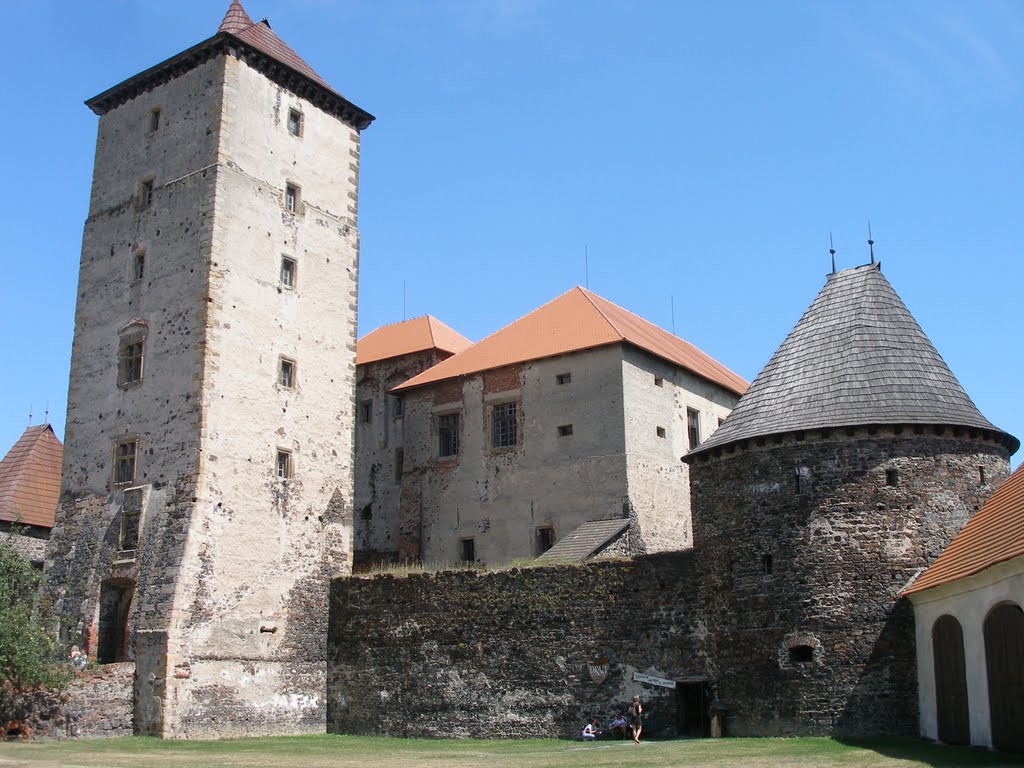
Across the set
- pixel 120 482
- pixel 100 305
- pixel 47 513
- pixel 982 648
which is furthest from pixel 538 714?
pixel 47 513

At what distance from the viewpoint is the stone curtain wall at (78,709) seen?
23875 mm

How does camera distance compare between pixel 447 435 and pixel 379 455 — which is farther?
pixel 379 455

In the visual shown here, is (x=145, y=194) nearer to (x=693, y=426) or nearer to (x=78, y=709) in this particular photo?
(x=78, y=709)

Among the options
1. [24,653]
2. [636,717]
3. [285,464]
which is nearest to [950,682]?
[636,717]

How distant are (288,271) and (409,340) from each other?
9.71m

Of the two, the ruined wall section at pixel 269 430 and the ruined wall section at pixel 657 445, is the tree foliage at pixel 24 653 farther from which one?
the ruined wall section at pixel 657 445

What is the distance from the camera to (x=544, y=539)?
31609 millimetres

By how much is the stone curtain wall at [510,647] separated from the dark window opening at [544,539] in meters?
5.81

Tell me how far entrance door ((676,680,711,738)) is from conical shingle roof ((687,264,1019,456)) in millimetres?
4790

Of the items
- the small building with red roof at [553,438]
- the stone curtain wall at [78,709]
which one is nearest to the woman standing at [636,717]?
the small building with red roof at [553,438]

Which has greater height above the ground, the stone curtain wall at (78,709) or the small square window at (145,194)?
the small square window at (145,194)

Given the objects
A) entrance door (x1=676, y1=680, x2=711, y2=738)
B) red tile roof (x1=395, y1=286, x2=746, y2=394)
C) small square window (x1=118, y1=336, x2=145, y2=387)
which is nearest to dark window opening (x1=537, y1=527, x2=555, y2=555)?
red tile roof (x1=395, y1=286, x2=746, y2=394)

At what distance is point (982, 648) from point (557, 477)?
15.7 meters

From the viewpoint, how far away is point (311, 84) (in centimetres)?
3150
